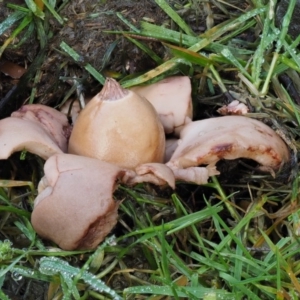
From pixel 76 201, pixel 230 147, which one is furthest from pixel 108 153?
pixel 230 147

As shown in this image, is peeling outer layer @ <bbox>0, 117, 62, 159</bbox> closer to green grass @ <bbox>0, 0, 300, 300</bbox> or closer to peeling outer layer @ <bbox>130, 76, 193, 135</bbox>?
green grass @ <bbox>0, 0, 300, 300</bbox>

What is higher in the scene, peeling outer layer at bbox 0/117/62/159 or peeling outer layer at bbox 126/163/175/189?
peeling outer layer at bbox 0/117/62/159

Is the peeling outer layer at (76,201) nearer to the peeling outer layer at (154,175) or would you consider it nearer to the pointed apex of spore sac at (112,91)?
the peeling outer layer at (154,175)

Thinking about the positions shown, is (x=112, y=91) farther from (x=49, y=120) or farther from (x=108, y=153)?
(x=49, y=120)

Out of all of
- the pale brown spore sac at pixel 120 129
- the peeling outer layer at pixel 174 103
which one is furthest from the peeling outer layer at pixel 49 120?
the peeling outer layer at pixel 174 103

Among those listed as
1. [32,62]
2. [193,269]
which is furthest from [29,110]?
[193,269]

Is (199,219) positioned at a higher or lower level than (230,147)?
lower

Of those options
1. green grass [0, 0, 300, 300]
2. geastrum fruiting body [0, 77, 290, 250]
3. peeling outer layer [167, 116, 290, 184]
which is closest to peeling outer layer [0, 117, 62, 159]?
geastrum fruiting body [0, 77, 290, 250]
